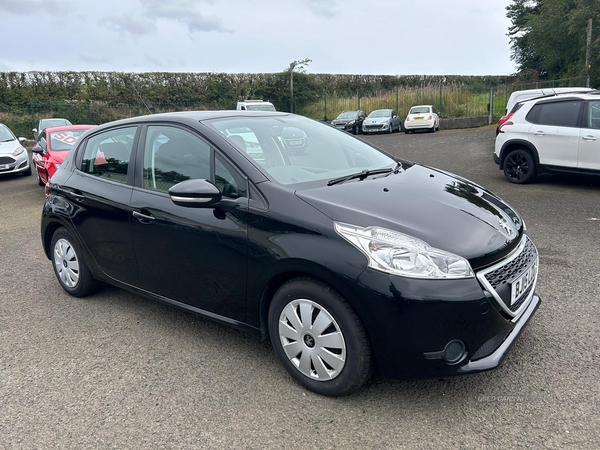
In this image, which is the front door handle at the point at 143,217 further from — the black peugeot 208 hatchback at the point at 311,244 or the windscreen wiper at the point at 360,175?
the windscreen wiper at the point at 360,175

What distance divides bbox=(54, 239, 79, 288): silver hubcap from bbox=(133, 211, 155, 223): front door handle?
1.20m

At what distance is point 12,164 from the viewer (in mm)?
13352

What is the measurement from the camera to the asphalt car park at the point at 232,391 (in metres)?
2.71

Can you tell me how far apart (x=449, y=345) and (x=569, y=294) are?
7.16ft

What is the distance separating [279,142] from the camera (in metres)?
3.83

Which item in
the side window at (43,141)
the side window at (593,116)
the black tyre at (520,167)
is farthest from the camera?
the side window at (43,141)

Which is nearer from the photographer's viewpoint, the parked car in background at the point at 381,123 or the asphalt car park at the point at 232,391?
the asphalt car park at the point at 232,391

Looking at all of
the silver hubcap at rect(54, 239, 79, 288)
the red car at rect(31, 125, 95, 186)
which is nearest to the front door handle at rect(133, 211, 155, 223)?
the silver hubcap at rect(54, 239, 79, 288)

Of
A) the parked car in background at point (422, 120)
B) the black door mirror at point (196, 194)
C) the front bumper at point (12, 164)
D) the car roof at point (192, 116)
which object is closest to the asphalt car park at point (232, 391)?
Result: the black door mirror at point (196, 194)

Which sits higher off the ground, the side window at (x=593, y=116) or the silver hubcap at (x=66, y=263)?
the side window at (x=593, y=116)

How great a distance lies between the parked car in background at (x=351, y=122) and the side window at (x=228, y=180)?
2443cm

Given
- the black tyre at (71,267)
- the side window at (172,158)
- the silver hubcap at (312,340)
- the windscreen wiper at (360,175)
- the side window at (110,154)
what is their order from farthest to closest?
1. the black tyre at (71,267)
2. the side window at (110,154)
3. the side window at (172,158)
4. the windscreen wiper at (360,175)
5. the silver hubcap at (312,340)

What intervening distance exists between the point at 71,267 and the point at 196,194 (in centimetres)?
217

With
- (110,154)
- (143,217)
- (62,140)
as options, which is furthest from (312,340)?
(62,140)
